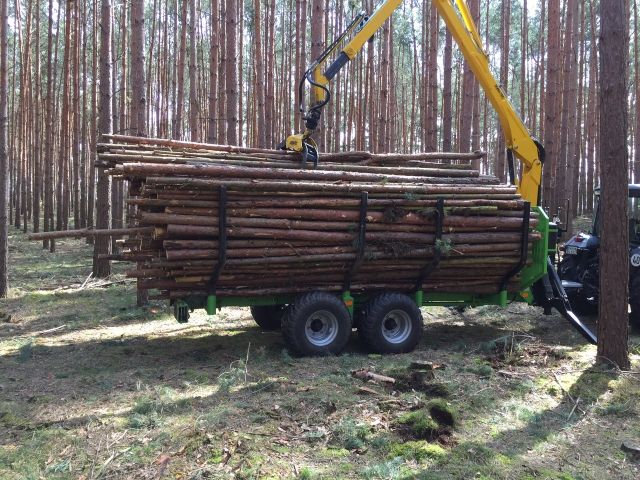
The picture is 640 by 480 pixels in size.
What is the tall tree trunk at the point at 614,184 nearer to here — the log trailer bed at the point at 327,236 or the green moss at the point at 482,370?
the green moss at the point at 482,370

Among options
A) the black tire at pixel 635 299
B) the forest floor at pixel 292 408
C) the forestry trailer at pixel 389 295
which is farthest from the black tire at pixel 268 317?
the black tire at pixel 635 299

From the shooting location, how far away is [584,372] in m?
6.18

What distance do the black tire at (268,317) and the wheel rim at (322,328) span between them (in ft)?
4.00

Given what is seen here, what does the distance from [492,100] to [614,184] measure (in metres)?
3.07

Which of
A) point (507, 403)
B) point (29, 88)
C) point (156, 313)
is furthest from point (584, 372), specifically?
point (29, 88)

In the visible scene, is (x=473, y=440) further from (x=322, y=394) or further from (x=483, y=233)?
(x=483, y=233)

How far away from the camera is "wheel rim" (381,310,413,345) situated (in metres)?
7.39

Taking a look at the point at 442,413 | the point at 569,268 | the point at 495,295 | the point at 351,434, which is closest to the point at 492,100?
the point at 495,295

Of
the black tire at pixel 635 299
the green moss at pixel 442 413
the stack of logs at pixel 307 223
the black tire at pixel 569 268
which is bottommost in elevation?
the green moss at pixel 442 413

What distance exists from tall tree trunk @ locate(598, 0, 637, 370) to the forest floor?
17.9 inches

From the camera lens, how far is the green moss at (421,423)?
179 inches

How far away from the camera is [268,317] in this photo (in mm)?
8414

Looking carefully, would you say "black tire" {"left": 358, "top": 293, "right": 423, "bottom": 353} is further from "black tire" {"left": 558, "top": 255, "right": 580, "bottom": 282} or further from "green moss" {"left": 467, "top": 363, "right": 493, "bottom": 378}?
"black tire" {"left": 558, "top": 255, "right": 580, "bottom": 282}

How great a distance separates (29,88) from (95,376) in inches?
792
